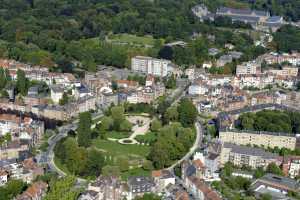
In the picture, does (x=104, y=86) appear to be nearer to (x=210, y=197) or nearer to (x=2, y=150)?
(x=2, y=150)

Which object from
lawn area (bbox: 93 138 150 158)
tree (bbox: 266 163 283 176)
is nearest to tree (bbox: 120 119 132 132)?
lawn area (bbox: 93 138 150 158)

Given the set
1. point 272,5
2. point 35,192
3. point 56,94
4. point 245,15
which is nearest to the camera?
point 35,192

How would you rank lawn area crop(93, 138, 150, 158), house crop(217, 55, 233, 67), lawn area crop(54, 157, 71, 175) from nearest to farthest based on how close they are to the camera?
lawn area crop(54, 157, 71, 175) → lawn area crop(93, 138, 150, 158) → house crop(217, 55, 233, 67)

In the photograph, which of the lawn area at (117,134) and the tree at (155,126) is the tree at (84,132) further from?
the tree at (155,126)

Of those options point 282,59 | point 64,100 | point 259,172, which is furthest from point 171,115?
point 282,59

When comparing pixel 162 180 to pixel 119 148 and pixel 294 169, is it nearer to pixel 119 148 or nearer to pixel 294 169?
pixel 119 148

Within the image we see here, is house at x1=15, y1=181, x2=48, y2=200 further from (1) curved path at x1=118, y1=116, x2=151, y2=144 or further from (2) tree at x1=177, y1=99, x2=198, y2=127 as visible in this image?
(2) tree at x1=177, y1=99, x2=198, y2=127

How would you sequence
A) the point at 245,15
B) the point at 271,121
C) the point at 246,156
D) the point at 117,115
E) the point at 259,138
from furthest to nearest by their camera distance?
the point at 245,15, the point at 117,115, the point at 271,121, the point at 259,138, the point at 246,156
